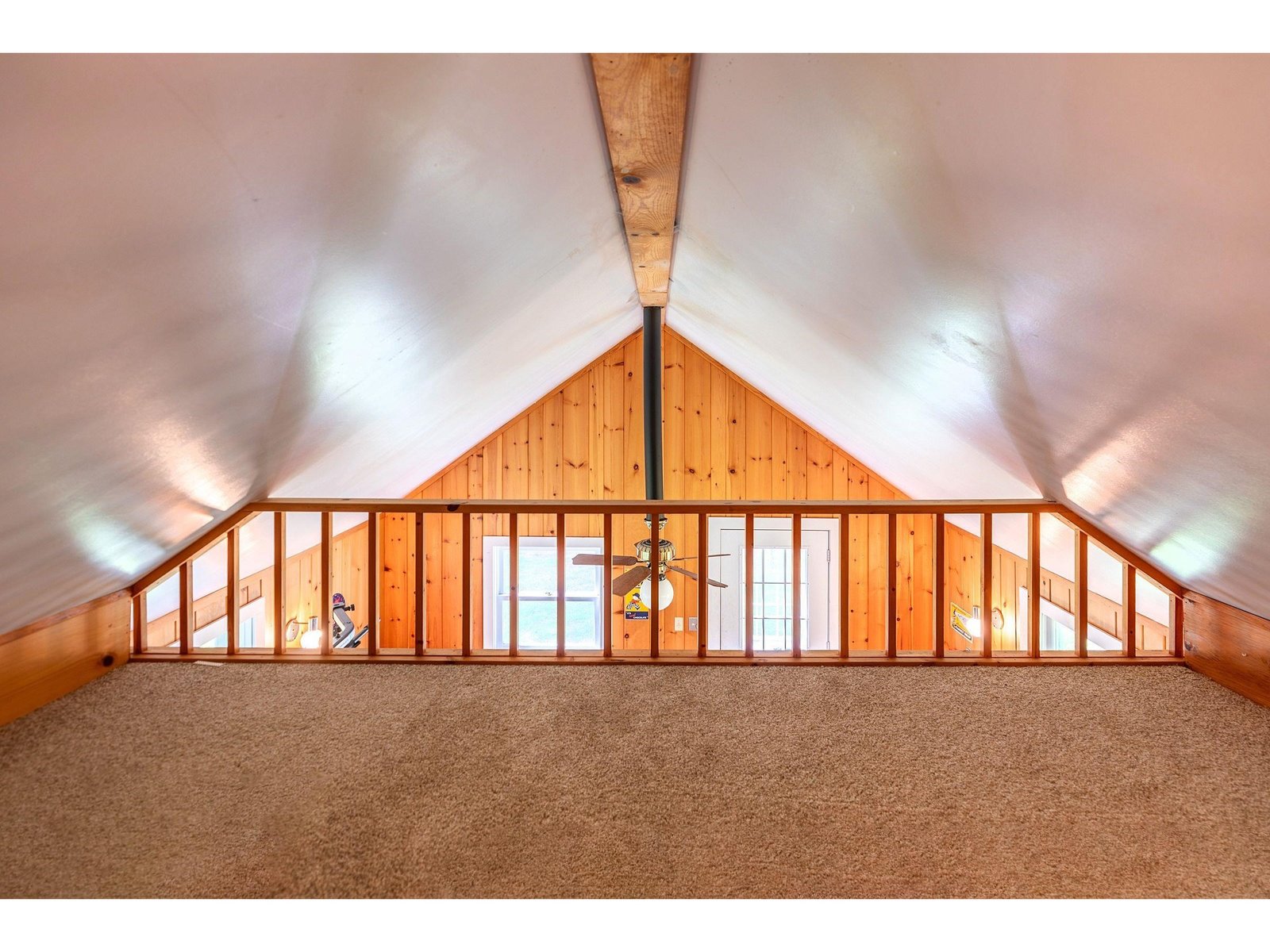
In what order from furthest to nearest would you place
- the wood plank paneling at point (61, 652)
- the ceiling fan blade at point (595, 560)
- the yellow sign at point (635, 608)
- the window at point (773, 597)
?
1. the window at point (773, 597)
2. the yellow sign at point (635, 608)
3. the ceiling fan blade at point (595, 560)
4. the wood plank paneling at point (61, 652)

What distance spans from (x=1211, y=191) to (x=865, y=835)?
54.4 inches

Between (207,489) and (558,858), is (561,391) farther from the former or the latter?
(558,858)

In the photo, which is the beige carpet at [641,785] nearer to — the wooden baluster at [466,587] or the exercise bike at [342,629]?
the wooden baluster at [466,587]

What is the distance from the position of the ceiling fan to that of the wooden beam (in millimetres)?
1759

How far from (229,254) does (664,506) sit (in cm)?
174

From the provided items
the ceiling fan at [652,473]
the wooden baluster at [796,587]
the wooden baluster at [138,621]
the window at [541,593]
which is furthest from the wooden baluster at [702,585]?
the window at [541,593]

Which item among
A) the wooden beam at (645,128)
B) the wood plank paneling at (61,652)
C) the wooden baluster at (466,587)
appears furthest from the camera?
the wooden baluster at (466,587)

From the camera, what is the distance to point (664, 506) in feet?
8.41

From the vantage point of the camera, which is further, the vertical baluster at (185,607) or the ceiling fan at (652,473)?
the ceiling fan at (652,473)

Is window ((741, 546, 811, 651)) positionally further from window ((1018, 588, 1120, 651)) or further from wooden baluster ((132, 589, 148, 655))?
wooden baluster ((132, 589, 148, 655))

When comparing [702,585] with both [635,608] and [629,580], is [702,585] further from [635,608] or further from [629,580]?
[635,608]

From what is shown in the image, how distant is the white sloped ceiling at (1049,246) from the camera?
0.81 meters

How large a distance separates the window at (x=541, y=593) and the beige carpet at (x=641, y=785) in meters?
3.31

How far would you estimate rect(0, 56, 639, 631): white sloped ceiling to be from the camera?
0.82 metres
